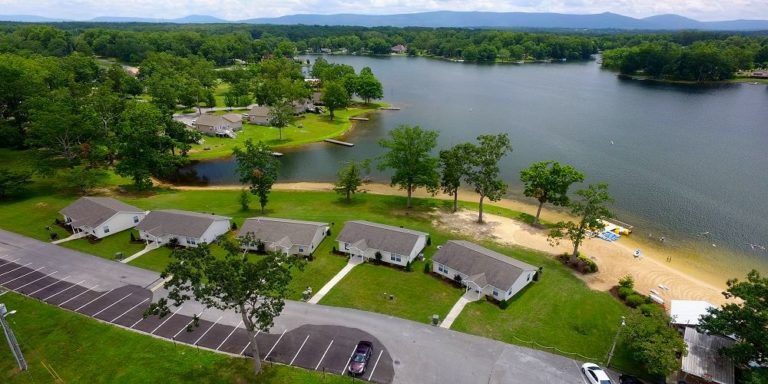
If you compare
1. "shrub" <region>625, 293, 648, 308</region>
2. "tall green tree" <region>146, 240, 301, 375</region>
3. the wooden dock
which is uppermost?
"tall green tree" <region>146, 240, 301, 375</region>

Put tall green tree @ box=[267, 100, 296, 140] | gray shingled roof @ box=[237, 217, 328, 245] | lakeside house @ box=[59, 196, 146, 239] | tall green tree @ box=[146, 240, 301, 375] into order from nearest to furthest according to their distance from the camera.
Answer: tall green tree @ box=[146, 240, 301, 375] < gray shingled roof @ box=[237, 217, 328, 245] < lakeside house @ box=[59, 196, 146, 239] < tall green tree @ box=[267, 100, 296, 140]

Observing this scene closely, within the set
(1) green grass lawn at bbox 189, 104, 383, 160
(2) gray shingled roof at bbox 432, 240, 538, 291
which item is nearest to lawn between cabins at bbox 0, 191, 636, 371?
(2) gray shingled roof at bbox 432, 240, 538, 291

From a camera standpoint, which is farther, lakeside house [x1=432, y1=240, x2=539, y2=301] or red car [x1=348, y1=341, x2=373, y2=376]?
lakeside house [x1=432, y1=240, x2=539, y2=301]

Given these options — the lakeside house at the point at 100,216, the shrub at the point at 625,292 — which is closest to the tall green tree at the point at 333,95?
the lakeside house at the point at 100,216

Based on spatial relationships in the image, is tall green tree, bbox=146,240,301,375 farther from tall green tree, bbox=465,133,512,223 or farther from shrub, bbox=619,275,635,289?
tall green tree, bbox=465,133,512,223

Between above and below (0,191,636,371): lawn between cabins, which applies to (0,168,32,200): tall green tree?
above

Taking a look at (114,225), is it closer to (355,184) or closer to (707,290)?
(355,184)

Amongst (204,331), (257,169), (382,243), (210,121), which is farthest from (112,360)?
(210,121)
